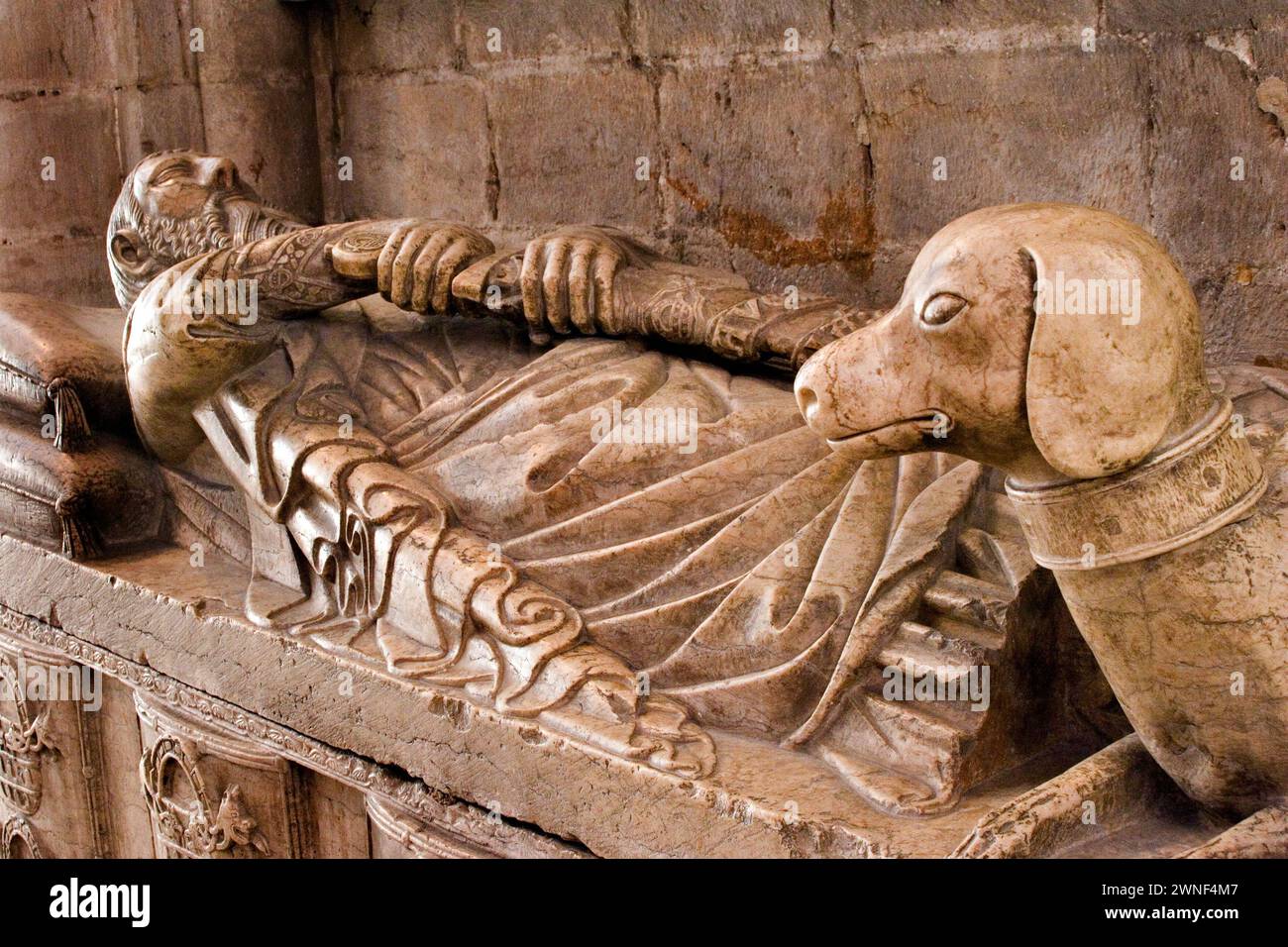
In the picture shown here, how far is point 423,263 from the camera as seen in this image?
11.0 feet

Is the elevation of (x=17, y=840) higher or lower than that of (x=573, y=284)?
lower

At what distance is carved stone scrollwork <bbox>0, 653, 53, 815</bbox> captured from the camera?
12.1ft

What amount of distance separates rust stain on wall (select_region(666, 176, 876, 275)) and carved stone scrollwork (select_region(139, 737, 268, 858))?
2.12 m

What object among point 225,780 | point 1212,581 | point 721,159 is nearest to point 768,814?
point 1212,581

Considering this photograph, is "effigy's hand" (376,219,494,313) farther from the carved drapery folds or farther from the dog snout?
the dog snout

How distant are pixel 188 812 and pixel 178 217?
1548 mm

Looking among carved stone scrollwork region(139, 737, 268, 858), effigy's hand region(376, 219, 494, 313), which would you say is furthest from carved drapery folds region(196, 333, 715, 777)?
carved stone scrollwork region(139, 737, 268, 858)

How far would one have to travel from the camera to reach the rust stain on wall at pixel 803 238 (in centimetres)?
403

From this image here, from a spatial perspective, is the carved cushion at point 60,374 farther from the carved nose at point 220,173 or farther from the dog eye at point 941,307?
the dog eye at point 941,307

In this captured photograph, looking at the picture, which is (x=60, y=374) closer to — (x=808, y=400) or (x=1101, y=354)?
(x=808, y=400)

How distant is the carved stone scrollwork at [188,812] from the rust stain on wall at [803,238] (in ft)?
6.95

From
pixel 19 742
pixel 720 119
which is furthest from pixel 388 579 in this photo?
pixel 720 119

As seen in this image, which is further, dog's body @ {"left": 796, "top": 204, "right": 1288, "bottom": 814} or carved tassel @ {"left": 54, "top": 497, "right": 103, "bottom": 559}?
carved tassel @ {"left": 54, "top": 497, "right": 103, "bottom": 559}

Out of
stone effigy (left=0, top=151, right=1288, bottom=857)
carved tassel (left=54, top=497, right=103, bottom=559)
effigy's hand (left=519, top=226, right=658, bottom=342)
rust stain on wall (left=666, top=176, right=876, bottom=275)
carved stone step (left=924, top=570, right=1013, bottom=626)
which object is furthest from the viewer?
rust stain on wall (left=666, top=176, right=876, bottom=275)
